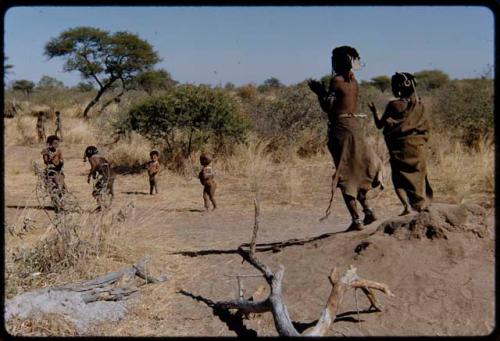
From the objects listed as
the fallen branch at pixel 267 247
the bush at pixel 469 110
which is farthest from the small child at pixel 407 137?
the bush at pixel 469 110

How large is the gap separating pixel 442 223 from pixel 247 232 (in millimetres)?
3517

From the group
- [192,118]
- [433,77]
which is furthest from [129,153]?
[433,77]

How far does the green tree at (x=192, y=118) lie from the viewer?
14633mm

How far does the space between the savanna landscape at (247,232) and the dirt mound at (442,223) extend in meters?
0.01

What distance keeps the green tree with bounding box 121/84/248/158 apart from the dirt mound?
30.7 feet

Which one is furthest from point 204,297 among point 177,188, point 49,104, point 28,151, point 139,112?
point 49,104

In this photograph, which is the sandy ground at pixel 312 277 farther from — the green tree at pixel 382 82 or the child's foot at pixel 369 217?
the green tree at pixel 382 82

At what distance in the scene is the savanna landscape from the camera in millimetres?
4988

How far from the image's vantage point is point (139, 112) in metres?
15.2

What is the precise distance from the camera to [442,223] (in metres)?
5.55

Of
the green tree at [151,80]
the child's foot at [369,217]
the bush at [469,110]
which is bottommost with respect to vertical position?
the child's foot at [369,217]

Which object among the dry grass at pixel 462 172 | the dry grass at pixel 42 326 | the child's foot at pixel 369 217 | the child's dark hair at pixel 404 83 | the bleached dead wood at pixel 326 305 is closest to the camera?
the bleached dead wood at pixel 326 305

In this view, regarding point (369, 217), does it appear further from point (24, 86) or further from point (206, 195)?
point (24, 86)

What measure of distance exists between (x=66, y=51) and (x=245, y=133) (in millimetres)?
17546
